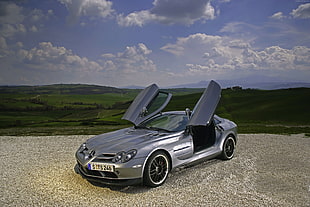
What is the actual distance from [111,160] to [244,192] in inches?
104

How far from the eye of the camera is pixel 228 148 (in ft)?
25.6

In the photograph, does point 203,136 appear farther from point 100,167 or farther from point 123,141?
point 100,167

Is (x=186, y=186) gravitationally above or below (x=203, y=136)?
below

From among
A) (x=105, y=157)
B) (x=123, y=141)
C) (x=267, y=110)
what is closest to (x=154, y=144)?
(x=123, y=141)

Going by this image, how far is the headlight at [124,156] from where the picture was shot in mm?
5191

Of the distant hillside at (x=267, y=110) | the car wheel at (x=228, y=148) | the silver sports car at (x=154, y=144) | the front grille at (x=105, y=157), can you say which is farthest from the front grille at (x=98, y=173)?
the distant hillside at (x=267, y=110)

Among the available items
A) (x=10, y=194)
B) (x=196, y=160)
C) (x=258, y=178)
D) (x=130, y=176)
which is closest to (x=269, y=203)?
(x=258, y=178)

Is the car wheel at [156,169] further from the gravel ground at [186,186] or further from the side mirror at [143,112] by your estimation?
the side mirror at [143,112]

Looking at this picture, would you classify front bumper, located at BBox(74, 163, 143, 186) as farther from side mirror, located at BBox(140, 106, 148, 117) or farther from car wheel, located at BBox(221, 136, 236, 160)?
car wheel, located at BBox(221, 136, 236, 160)

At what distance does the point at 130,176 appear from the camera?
514 centimetres

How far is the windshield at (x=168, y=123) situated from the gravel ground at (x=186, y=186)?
110 cm

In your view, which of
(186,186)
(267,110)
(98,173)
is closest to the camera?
(98,173)

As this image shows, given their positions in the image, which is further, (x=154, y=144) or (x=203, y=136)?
(x=203, y=136)

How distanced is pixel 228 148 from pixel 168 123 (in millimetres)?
2158
